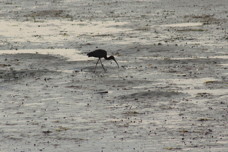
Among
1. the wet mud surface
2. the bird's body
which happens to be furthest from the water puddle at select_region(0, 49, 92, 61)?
the bird's body

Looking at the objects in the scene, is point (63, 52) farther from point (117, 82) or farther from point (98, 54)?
point (117, 82)

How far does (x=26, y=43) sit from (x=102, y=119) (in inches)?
576

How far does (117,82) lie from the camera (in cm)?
2488

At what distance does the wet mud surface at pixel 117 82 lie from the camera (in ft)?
58.3

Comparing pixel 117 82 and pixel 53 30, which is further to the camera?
pixel 53 30

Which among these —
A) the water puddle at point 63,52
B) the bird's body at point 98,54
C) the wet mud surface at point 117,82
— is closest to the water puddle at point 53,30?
the wet mud surface at point 117,82

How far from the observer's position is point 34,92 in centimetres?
2336

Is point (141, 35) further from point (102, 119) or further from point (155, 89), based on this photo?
point (102, 119)

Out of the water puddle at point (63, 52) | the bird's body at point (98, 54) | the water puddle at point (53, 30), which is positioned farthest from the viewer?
the water puddle at point (53, 30)

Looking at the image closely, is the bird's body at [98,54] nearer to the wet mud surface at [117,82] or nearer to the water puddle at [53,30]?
the wet mud surface at [117,82]

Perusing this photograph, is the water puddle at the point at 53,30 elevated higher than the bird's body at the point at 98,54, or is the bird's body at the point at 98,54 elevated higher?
the water puddle at the point at 53,30

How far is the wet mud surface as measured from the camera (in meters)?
17.8

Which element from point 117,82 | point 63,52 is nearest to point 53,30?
point 63,52

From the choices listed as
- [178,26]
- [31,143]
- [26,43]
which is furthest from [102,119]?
[178,26]
